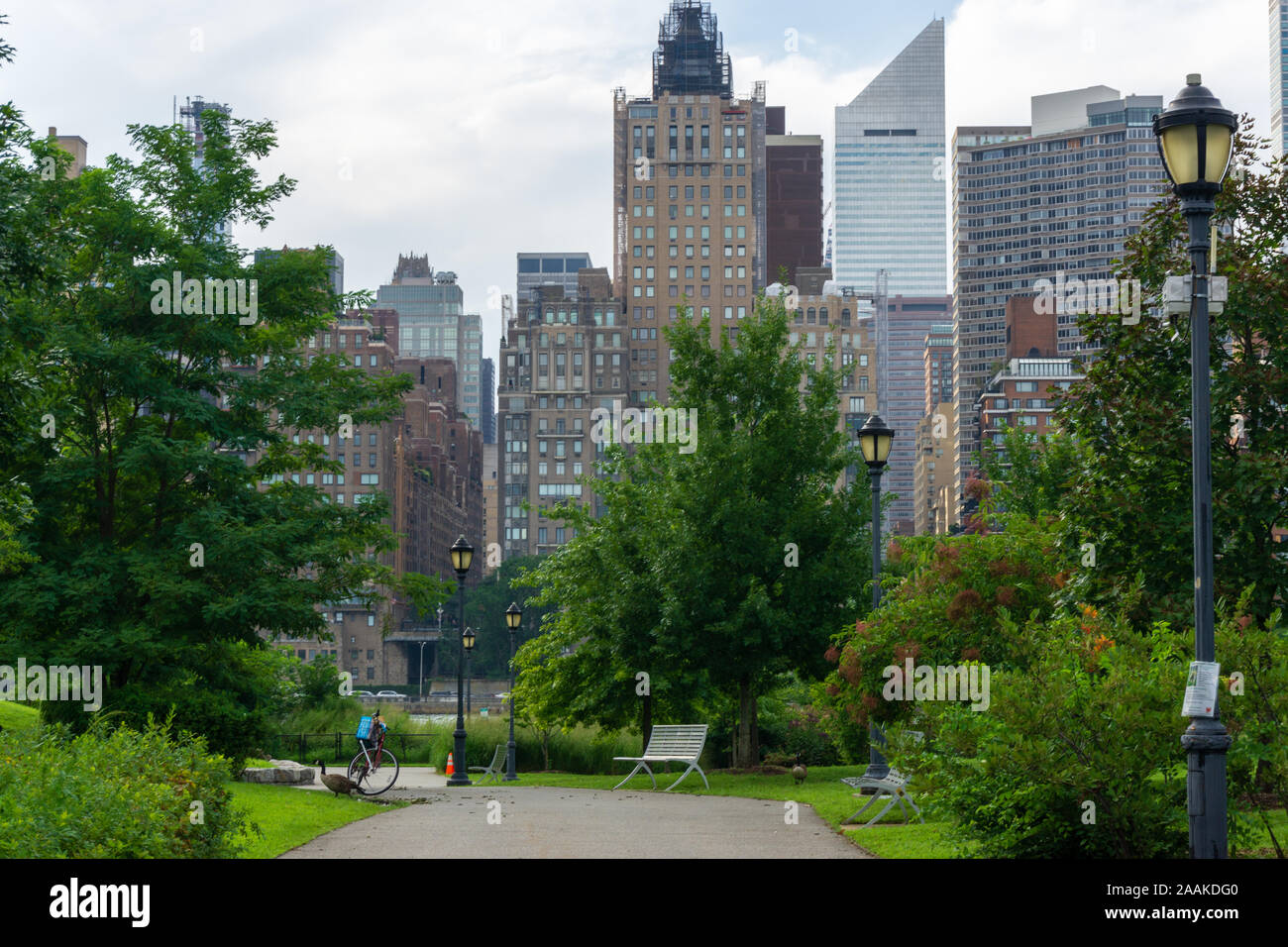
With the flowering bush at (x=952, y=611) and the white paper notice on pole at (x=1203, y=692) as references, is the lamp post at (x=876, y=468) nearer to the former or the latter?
the flowering bush at (x=952, y=611)

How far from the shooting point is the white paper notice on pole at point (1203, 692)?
9.54m

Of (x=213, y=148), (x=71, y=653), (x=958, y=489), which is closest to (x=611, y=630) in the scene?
(x=71, y=653)

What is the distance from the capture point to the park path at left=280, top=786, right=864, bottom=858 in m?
13.6

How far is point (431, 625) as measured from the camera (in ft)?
580

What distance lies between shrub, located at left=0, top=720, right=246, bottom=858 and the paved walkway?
1403mm

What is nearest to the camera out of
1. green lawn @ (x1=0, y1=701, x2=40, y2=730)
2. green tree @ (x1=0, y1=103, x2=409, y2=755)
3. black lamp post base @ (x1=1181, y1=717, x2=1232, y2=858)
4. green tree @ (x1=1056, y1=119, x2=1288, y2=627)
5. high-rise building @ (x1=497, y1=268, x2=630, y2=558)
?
black lamp post base @ (x1=1181, y1=717, x2=1232, y2=858)

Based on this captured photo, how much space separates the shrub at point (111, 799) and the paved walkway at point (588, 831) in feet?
4.60

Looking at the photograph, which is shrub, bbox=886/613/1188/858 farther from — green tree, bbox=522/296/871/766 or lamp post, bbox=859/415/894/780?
green tree, bbox=522/296/871/766

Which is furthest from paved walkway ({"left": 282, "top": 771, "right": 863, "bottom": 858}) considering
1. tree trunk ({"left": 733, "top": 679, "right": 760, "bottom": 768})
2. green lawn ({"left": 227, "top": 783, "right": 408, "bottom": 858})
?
tree trunk ({"left": 733, "top": 679, "right": 760, "bottom": 768})

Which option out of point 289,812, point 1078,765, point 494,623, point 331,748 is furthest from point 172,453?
point 494,623

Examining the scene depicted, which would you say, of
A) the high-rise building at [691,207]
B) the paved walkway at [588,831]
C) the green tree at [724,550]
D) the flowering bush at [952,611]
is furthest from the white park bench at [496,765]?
the high-rise building at [691,207]

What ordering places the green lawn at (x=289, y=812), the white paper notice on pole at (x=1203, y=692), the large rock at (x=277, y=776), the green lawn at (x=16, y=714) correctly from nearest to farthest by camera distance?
the white paper notice on pole at (x=1203, y=692)
the green lawn at (x=289, y=812)
the large rock at (x=277, y=776)
the green lawn at (x=16, y=714)
